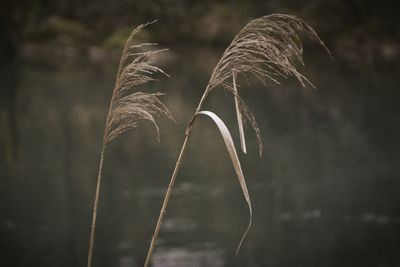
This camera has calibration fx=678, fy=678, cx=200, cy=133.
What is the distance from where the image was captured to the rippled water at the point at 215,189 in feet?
20.6

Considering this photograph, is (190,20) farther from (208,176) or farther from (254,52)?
(254,52)

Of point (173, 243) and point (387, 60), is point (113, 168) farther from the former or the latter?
point (387, 60)

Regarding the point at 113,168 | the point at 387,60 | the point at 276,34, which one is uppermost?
the point at 276,34

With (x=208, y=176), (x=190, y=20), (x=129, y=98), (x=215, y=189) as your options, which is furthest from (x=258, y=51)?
(x=190, y=20)

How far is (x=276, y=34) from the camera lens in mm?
2125

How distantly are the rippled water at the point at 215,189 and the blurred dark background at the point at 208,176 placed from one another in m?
0.02

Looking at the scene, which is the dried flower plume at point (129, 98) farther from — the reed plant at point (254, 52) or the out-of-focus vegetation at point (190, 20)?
the out-of-focus vegetation at point (190, 20)

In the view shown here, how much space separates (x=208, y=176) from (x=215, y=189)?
25.9 inches

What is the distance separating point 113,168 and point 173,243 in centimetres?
362

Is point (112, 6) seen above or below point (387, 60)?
above

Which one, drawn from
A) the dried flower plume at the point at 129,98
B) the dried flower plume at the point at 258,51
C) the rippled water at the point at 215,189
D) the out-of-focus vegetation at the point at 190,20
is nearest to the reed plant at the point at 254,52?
the dried flower plume at the point at 258,51

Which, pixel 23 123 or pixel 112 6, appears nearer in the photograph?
pixel 23 123

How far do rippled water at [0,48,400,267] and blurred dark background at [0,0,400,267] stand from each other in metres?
0.02

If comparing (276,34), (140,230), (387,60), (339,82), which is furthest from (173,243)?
(387,60)
